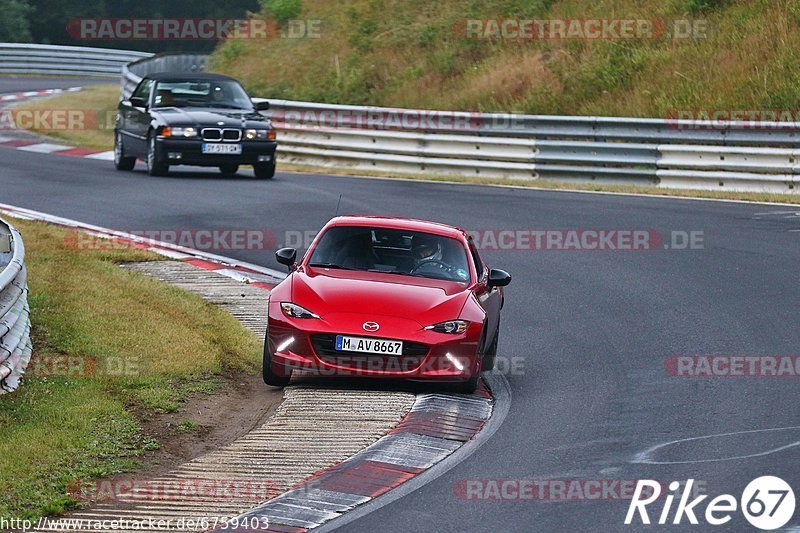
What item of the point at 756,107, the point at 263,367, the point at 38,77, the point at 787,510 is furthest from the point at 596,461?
the point at 38,77

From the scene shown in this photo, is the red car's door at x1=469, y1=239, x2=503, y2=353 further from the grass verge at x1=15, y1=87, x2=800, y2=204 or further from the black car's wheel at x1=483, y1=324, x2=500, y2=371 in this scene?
the grass verge at x1=15, y1=87, x2=800, y2=204

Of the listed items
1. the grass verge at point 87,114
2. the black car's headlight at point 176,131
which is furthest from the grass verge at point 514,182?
the black car's headlight at point 176,131

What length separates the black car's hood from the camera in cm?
2262

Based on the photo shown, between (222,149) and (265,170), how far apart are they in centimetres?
103

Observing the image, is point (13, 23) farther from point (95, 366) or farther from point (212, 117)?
point (95, 366)

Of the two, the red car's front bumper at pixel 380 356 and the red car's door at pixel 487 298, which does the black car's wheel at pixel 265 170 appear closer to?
the red car's door at pixel 487 298

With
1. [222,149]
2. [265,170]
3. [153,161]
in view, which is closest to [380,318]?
[222,149]

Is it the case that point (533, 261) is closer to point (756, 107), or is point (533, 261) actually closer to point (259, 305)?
point (259, 305)

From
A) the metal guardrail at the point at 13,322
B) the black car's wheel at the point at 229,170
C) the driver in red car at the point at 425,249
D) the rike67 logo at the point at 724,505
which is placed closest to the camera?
the rike67 logo at the point at 724,505

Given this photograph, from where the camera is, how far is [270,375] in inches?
418

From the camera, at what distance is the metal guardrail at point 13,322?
931cm

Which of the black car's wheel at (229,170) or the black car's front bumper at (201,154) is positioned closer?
the black car's front bumper at (201,154)

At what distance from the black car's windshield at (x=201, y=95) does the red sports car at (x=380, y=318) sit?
501 inches

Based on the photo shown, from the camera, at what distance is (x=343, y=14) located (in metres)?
37.0
